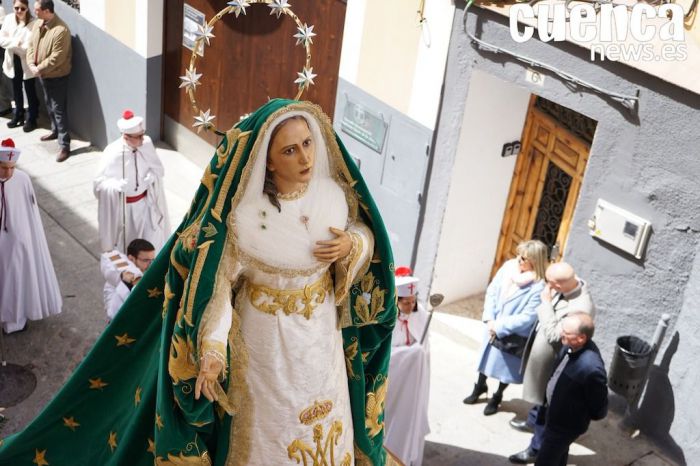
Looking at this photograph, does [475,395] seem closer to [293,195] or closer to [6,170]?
[293,195]

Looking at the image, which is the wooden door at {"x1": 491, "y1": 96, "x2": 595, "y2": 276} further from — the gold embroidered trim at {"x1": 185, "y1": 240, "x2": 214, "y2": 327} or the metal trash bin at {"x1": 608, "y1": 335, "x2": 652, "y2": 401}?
the gold embroidered trim at {"x1": 185, "y1": 240, "x2": 214, "y2": 327}

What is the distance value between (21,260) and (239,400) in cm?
393

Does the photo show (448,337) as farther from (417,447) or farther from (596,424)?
(417,447)

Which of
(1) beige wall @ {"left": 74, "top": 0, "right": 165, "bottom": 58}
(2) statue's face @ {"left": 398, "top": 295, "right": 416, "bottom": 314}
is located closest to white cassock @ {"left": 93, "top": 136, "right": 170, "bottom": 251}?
(1) beige wall @ {"left": 74, "top": 0, "right": 165, "bottom": 58}

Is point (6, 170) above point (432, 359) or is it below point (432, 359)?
above

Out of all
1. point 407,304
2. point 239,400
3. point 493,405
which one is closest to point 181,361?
point 239,400

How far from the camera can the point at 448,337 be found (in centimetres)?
862

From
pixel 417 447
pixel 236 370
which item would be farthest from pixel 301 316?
pixel 417 447

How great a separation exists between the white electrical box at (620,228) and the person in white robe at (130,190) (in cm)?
367

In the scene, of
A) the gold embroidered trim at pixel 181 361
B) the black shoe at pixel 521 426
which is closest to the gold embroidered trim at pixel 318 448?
the gold embroidered trim at pixel 181 361

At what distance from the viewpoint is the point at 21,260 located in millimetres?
7812

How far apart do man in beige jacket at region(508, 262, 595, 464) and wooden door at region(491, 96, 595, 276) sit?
1.38 meters

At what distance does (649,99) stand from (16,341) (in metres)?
5.20

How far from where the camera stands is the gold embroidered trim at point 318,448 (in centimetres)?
460
